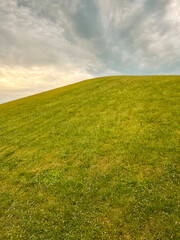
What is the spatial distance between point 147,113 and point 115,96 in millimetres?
11967

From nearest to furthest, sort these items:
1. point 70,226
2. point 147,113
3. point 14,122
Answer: point 70,226
point 147,113
point 14,122

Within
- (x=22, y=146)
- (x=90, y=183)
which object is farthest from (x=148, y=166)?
(x=22, y=146)

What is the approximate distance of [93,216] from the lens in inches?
366

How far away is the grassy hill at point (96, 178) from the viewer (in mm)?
8703

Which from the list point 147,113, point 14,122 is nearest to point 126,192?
point 147,113

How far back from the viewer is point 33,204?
10.7 m

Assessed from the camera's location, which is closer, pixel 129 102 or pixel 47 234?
pixel 47 234

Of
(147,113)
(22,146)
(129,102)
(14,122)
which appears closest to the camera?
(22,146)

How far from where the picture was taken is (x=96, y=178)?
12.3m

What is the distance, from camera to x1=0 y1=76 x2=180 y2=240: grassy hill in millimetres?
8703

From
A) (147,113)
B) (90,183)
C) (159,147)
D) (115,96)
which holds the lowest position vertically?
(90,183)

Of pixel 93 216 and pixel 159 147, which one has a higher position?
pixel 159 147

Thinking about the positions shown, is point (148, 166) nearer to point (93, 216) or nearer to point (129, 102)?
point (93, 216)

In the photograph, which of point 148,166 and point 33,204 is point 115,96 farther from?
point 33,204
